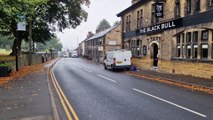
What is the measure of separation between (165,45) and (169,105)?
677 inches

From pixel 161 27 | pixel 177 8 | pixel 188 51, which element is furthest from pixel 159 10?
pixel 188 51

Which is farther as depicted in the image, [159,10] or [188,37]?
[159,10]

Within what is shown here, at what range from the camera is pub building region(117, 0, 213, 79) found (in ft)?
69.8

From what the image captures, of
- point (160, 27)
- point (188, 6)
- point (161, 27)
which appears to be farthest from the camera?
point (160, 27)

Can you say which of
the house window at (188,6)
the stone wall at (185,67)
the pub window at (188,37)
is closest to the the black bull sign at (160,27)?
the house window at (188,6)

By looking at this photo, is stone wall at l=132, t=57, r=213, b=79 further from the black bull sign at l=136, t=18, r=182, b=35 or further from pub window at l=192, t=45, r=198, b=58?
the black bull sign at l=136, t=18, r=182, b=35

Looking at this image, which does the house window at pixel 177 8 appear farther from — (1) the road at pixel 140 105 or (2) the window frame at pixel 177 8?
(1) the road at pixel 140 105

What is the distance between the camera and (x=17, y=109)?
34.1 feet

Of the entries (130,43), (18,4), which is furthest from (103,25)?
(18,4)

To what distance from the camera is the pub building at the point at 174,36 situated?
21.3 m

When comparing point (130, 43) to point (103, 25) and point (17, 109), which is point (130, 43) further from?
point (103, 25)

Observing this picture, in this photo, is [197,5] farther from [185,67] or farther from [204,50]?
[185,67]

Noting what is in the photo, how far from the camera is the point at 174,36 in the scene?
26.0 meters

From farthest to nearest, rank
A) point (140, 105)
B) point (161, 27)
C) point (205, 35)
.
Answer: point (161, 27) → point (205, 35) → point (140, 105)
